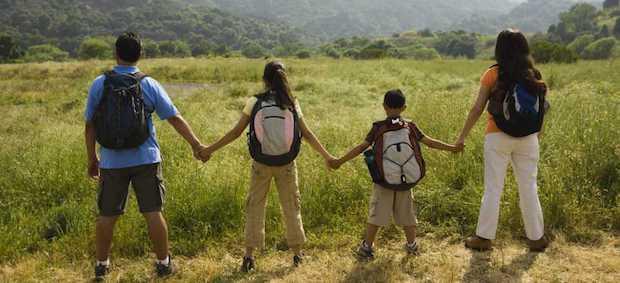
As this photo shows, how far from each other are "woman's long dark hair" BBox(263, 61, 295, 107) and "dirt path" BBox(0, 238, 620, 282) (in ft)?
4.57

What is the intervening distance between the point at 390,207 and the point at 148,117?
2008 mm

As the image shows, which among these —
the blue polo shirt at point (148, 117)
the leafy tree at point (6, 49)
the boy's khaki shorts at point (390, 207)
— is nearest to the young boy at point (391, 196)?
the boy's khaki shorts at point (390, 207)

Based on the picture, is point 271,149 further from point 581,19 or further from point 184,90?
point 581,19

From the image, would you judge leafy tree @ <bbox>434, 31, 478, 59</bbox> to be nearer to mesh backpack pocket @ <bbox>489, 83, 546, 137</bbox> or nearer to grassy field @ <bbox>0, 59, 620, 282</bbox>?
grassy field @ <bbox>0, 59, 620, 282</bbox>

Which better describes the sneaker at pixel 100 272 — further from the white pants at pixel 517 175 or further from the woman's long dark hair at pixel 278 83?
the white pants at pixel 517 175

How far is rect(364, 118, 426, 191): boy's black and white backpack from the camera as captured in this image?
3324mm

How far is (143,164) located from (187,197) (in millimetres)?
1327

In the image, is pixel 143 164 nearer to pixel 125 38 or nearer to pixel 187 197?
pixel 125 38

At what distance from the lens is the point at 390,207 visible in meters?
3.48

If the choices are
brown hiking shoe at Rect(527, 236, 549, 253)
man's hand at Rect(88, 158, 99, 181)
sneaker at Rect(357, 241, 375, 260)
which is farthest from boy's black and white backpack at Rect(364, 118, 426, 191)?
man's hand at Rect(88, 158, 99, 181)

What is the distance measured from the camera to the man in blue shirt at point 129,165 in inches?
124

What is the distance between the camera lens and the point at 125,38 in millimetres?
3162

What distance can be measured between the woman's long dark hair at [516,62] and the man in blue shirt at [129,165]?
260cm

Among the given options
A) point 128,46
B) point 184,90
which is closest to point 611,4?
point 184,90
